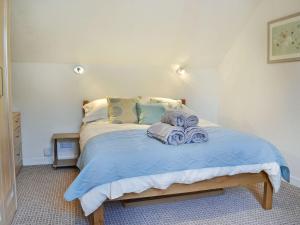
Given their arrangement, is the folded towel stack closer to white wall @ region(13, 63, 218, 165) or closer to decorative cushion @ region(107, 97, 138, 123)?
decorative cushion @ region(107, 97, 138, 123)

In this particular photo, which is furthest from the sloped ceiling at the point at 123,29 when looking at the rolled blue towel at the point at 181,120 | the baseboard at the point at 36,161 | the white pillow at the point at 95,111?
the rolled blue towel at the point at 181,120

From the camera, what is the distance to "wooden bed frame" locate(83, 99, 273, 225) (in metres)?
2.14

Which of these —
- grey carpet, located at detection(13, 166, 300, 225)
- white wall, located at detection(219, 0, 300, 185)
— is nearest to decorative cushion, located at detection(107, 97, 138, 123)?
grey carpet, located at detection(13, 166, 300, 225)

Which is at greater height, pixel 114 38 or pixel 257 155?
pixel 114 38

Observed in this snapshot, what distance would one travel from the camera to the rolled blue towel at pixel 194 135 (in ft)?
8.03

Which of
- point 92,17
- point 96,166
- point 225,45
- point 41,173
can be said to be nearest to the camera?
point 96,166

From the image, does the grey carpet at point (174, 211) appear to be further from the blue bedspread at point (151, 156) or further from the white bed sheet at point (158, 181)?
the blue bedspread at point (151, 156)

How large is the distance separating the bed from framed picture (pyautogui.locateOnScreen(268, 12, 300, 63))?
3.98 ft

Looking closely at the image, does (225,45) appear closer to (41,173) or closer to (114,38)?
(114,38)

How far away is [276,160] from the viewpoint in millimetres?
2498

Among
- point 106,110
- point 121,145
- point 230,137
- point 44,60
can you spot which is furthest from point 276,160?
point 44,60

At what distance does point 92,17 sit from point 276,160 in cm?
247

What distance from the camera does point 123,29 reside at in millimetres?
3506

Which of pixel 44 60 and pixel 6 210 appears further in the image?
pixel 44 60
